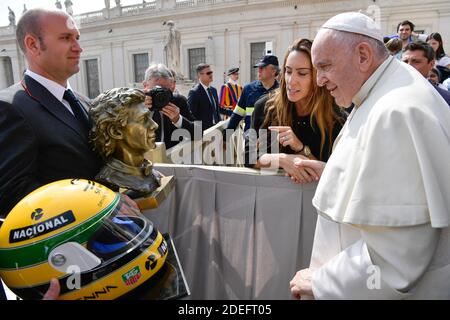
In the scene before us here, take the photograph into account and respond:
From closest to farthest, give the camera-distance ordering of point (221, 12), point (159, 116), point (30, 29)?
point (30, 29) < point (159, 116) < point (221, 12)

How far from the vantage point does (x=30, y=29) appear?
5.26 ft

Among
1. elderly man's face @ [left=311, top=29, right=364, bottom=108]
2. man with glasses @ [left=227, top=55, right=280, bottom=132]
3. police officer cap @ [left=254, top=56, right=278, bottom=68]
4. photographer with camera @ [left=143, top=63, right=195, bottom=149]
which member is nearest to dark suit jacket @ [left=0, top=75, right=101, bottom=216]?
elderly man's face @ [left=311, top=29, right=364, bottom=108]

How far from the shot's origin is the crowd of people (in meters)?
1.19

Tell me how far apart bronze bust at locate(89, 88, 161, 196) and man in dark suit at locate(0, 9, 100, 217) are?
8cm

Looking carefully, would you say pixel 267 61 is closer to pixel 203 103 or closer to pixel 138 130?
pixel 203 103

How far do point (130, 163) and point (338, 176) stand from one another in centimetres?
116

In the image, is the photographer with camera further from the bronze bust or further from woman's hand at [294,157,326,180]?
woman's hand at [294,157,326,180]

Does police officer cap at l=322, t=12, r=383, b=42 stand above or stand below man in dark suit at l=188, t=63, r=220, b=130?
above

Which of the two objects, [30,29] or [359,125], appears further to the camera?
[30,29]

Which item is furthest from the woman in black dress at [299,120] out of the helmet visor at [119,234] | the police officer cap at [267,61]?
the police officer cap at [267,61]

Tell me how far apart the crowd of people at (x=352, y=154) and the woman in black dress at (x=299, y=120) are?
0.03 meters

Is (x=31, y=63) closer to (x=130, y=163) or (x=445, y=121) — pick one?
(x=130, y=163)

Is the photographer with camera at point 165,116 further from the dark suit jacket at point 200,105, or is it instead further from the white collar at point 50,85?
the dark suit jacket at point 200,105
